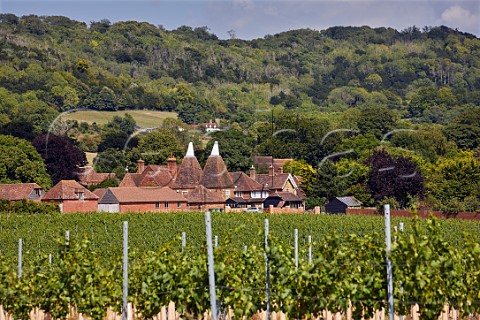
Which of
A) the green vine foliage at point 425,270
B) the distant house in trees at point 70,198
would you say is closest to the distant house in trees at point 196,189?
the distant house in trees at point 70,198

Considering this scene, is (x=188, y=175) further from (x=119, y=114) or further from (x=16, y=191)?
(x=119, y=114)

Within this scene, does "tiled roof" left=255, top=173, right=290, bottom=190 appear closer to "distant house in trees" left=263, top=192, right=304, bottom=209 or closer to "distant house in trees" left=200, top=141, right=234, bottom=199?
"distant house in trees" left=263, top=192, right=304, bottom=209

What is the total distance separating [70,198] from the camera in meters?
67.1

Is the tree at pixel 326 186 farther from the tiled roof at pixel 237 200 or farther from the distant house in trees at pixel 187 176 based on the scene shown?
the distant house in trees at pixel 187 176

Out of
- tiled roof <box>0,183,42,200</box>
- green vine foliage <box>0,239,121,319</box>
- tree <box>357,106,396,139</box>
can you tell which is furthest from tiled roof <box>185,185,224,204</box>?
tree <box>357,106,396,139</box>

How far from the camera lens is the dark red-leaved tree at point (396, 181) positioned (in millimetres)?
75938

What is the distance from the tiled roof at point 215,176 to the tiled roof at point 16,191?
1502 centimetres

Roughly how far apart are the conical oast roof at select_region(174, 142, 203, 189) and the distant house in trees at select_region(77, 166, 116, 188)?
1334 centimetres

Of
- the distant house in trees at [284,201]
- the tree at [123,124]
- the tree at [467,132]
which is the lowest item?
the distant house in trees at [284,201]

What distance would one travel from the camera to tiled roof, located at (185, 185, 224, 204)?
73.7 metres

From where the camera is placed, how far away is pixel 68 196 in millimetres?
67125

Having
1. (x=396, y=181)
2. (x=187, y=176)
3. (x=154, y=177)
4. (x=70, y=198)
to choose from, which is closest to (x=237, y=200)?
(x=187, y=176)

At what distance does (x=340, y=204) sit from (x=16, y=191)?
75.9 ft

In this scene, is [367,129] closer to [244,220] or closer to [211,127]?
[211,127]
